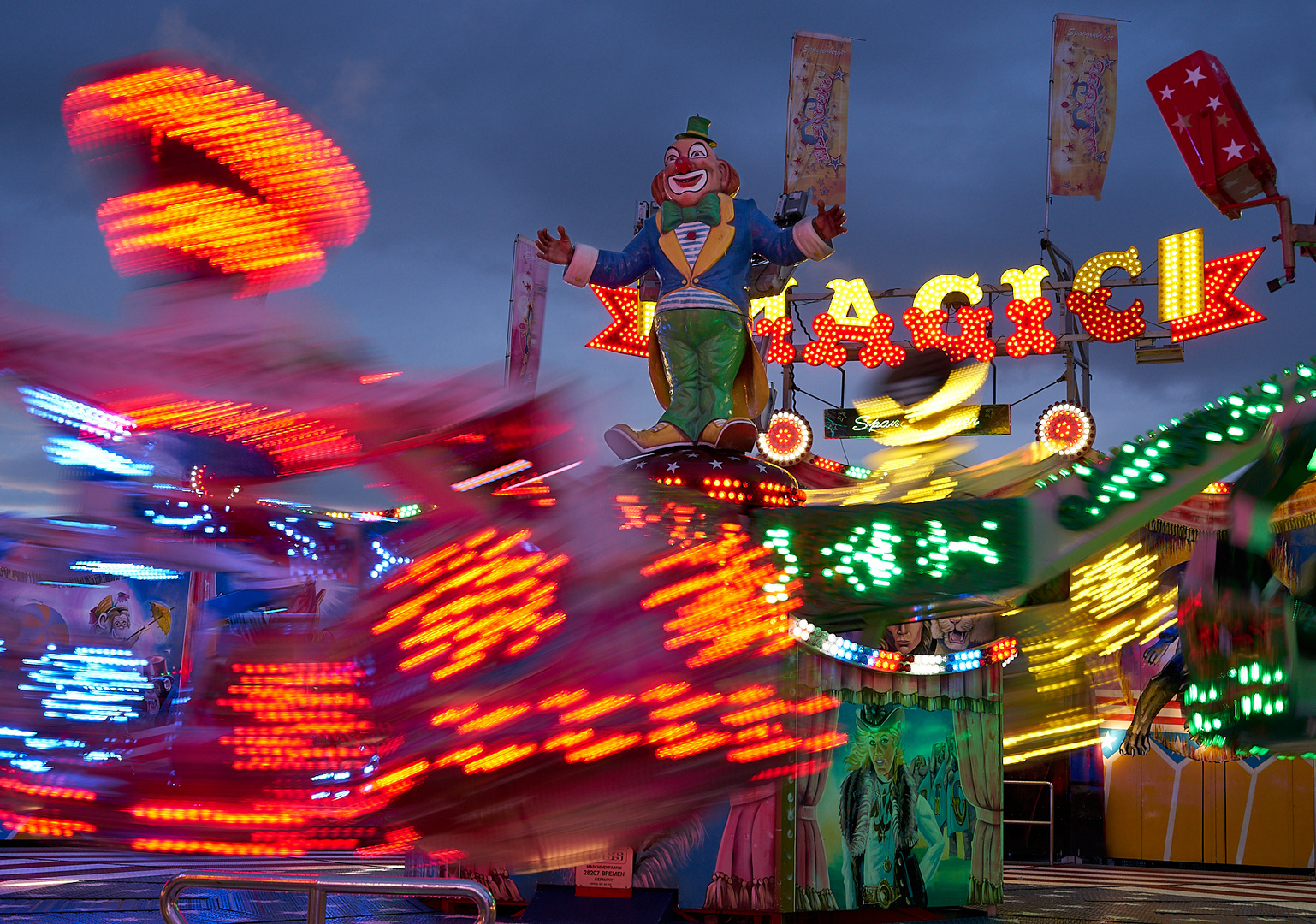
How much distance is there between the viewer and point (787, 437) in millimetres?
12961

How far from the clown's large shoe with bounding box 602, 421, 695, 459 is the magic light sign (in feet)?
23.8

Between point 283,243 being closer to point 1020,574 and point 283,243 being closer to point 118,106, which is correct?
point 118,106

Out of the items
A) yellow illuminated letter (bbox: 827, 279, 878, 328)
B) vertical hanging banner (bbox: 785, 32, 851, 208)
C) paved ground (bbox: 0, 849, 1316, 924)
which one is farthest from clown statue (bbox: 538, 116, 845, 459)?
vertical hanging banner (bbox: 785, 32, 851, 208)

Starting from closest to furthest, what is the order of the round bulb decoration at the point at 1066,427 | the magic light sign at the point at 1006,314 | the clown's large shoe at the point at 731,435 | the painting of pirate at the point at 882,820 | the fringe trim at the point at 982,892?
the clown's large shoe at the point at 731,435, the painting of pirate at the point at 882,820, the fringe trim at the point at 982,892, the round bulb decoration at the point at 1066,427, the magic light sign at the point at 1006,314

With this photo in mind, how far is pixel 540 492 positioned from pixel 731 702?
0.63 metres

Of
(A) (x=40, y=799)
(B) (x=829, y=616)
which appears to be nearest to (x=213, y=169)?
(A) (x=40, y=799)

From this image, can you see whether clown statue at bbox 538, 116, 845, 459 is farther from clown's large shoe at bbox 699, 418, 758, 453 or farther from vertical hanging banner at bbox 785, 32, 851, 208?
vertical hanging banner at bbox 785, 32, 851, 208

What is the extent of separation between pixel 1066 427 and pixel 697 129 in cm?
861

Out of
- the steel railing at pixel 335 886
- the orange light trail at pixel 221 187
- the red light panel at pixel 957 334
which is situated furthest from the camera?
the red light panel at pixel 957 334

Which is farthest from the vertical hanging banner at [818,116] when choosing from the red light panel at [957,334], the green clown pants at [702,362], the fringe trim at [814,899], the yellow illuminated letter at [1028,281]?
the fringe trim at [814,899]

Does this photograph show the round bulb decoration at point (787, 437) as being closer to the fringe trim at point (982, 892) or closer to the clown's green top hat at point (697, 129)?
the fringe trim at point (982, 892)

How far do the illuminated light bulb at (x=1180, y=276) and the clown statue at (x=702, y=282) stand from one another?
371 inches

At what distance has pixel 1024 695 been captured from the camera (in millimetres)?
7719

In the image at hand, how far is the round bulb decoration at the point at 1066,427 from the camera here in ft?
39.4
